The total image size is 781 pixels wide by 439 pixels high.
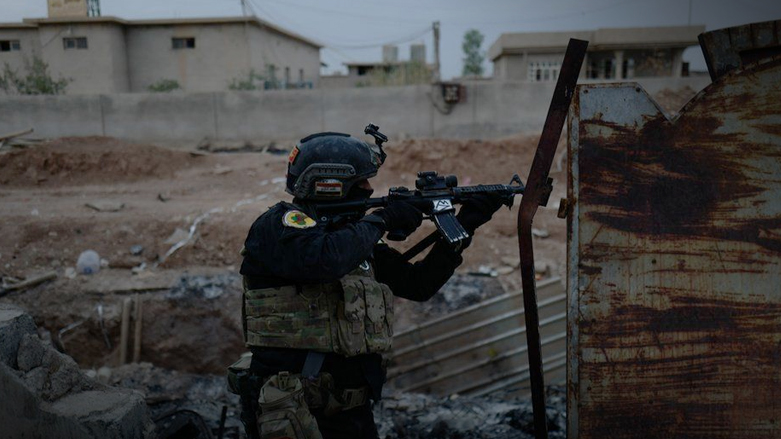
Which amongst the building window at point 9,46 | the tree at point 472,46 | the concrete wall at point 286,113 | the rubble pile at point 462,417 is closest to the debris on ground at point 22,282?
the rubble pile at point 462,417

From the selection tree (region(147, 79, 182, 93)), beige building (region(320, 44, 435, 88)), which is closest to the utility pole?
beige building (region(320, 44, 435, 88))

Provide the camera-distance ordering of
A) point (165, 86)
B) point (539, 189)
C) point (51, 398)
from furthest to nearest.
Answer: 1. point (165, 86)
2. point (51, 398)
3. point (539, 189)

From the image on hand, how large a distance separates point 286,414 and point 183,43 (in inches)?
934

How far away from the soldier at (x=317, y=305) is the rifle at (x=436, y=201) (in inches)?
1.4

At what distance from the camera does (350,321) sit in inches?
99.4

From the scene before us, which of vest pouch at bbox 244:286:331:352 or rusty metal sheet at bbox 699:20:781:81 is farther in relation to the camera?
vest pouch at bbox 244:286:331:352

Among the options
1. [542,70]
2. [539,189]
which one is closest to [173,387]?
[539,189]

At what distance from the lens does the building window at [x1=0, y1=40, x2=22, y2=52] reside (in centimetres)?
2372

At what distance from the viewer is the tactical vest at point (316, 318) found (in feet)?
8.23

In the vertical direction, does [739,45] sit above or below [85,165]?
above

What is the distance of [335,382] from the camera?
8.42ft

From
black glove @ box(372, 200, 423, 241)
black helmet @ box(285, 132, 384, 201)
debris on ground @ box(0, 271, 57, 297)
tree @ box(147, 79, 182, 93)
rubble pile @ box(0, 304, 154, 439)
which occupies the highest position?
tree @ box(147, 79, 182, 93)

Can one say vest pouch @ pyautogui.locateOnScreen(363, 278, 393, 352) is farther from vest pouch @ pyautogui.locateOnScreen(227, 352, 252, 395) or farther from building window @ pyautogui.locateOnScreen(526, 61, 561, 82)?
building window @ pyautogui.locateOnScreen(526, 61, 561, 82)

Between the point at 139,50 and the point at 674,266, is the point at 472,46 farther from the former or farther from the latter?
the point at 674,266
